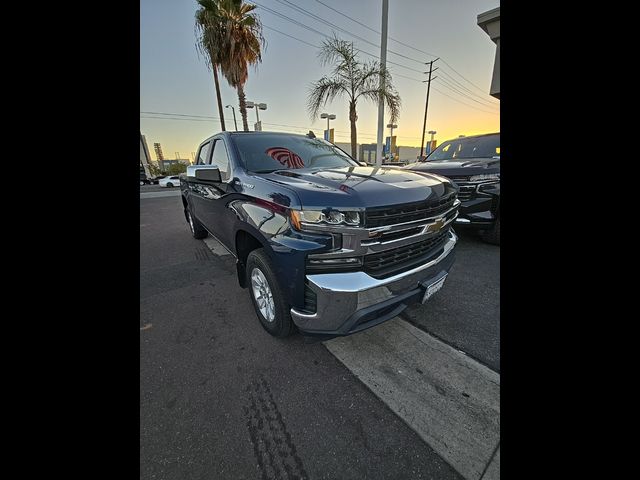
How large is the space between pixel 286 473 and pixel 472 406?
121 cm

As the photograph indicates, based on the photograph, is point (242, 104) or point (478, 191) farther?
point (242, 104)

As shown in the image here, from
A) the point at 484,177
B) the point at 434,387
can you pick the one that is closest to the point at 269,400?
the point at 434,387

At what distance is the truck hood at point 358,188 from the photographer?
1630mm

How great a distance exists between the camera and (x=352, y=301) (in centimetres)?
157

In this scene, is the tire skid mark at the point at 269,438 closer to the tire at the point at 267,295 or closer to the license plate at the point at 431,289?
the tire at the point at 267,295

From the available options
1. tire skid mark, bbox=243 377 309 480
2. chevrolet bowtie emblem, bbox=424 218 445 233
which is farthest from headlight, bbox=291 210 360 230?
tire skid mark, bbox=243 377 309 480

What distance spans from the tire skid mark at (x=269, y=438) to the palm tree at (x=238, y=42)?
1458 cm

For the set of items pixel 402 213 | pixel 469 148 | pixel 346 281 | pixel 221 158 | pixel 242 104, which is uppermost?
pixel 242 104

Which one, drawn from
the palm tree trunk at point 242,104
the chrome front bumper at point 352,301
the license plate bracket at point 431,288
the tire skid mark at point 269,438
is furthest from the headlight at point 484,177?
the palm tree trunk at point 242,104

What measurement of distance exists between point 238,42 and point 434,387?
50.4 ft

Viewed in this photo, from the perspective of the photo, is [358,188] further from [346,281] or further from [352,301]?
[352,301]
